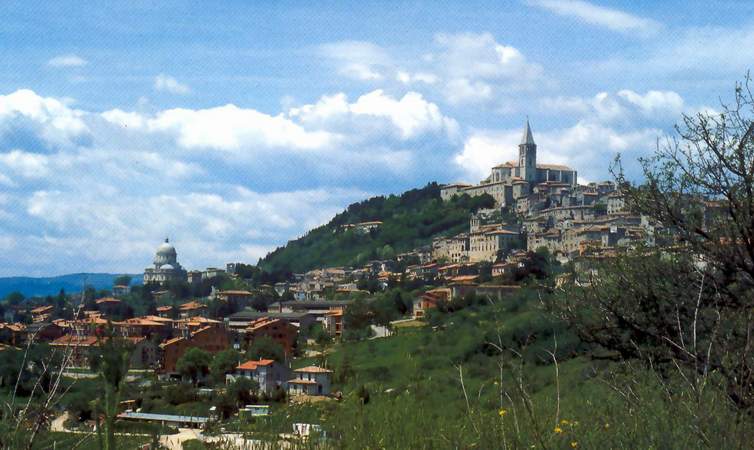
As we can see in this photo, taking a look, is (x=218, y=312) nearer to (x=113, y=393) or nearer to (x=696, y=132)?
(x=696, y=132)

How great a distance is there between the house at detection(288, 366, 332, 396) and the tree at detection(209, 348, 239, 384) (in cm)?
1035

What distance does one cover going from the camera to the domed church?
422 feet

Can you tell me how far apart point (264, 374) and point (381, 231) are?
84630mm

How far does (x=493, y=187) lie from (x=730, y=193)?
112813mm

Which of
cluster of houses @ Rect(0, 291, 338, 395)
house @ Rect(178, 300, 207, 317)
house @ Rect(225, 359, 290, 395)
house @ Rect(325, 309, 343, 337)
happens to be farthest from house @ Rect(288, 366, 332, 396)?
house @ Rect(178, 300, 207, 317)

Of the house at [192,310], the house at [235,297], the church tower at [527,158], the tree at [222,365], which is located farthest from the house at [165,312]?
the church tower at [527,158]

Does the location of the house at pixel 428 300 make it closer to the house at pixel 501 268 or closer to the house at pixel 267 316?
the house at pixel 267 316

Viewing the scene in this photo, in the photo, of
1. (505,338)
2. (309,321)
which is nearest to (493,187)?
(309,321)

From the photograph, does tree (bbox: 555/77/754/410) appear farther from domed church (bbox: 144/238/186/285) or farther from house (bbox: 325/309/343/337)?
domed church (bbox: 144/238/186/285)

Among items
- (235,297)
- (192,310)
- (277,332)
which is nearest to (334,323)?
(277,332)

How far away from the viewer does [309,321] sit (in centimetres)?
6744

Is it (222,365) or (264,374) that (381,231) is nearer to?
(222,365)

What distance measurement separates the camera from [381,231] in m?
124

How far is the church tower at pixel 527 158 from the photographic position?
123125 mm
